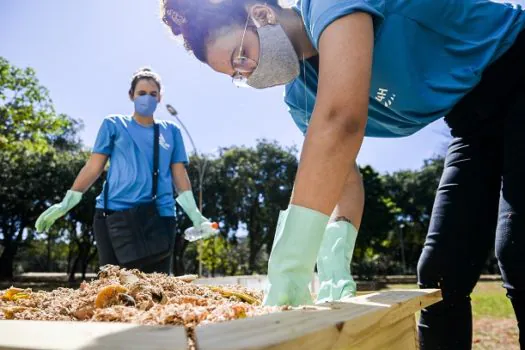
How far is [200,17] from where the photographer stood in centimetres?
179

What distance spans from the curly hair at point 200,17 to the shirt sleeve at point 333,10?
1.49 ft

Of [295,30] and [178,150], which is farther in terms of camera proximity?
[178,150]

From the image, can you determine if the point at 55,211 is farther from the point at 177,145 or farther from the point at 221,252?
the point at 221,252

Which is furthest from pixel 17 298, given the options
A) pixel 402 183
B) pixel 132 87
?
pixel 402 183

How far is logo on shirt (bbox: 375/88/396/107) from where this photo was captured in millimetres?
1614

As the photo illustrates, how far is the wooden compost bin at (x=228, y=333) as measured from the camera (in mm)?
531

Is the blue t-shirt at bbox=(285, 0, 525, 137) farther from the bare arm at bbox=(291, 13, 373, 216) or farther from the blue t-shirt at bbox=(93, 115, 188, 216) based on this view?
the blue t-shirt at bbox=(93, 115, 188, 216)

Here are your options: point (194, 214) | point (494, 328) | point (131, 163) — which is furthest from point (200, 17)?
point (494, 328)

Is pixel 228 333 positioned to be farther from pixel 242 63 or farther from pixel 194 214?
pixel 194 214

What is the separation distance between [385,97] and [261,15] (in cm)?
56

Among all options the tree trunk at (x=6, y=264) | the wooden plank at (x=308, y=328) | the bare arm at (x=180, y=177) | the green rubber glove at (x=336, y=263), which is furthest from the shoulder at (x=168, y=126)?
the tree trunk at (x=6, y=264)

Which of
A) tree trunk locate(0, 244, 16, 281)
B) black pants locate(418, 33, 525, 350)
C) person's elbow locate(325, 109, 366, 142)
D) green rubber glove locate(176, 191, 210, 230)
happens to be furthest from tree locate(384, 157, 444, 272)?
person's elbow locate(325, 109, 366, 142)

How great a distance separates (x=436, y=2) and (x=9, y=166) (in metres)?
29.0

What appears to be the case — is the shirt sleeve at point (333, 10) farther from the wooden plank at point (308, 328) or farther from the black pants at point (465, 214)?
the wooden plank at point (308, 328)
